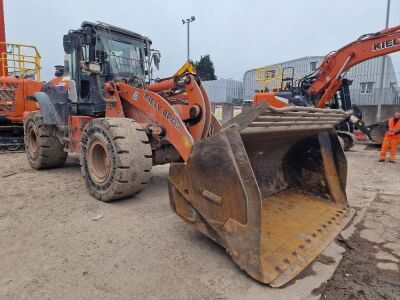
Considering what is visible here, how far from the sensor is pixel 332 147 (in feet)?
13.7

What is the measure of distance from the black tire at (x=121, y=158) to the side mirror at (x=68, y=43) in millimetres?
1787

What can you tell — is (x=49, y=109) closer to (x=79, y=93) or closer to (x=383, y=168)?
(x=79, y=93)

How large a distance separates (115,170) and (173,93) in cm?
169

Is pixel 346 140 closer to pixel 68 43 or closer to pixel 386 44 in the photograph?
pixel 386 44

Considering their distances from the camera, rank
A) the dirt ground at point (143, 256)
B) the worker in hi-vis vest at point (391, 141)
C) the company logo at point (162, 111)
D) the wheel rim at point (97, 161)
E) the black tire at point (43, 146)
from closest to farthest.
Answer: the dirt ground at point (143, 256) → the company logo at point (162, 111) → the wheel rim at point (97, 161) → the black tire at point (43, 146) → the worker in hi-vis vest at point (391, 141)

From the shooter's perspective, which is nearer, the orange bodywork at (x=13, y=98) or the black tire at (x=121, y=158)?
the black tire at (x=121, y=158)

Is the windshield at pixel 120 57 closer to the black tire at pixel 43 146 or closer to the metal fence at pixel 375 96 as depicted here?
the black tire at pixel 43 146

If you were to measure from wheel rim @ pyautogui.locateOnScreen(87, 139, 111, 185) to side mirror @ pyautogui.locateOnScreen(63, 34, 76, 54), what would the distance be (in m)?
1.96

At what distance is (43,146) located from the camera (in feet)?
20.5

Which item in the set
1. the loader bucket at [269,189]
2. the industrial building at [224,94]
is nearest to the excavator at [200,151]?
the loader bucket at [269,189]

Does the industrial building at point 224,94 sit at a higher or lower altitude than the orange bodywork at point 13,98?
higher

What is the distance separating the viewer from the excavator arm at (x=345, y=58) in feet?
28.6

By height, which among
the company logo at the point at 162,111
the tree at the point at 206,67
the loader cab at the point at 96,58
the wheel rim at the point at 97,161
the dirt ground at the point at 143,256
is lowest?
the dirt ground at the point at 143,256

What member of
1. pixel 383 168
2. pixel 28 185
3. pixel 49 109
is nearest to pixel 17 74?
pixel 49 109
